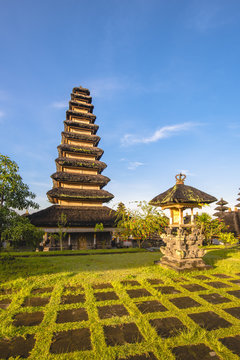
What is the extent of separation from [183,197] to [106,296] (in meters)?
4.58

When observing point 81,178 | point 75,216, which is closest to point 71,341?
point 75,216

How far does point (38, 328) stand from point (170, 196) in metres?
5.86

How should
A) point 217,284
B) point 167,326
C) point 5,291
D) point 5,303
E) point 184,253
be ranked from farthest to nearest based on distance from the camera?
point 184,253, point 217,284, point 5,291, point 5,303, point 167,326

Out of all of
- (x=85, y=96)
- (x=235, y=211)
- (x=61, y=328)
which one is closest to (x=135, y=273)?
(x=61, y=328)

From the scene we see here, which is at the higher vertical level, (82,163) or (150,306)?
(82,163)

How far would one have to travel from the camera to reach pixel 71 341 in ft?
8.30

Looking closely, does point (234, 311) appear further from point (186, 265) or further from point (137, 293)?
point (186, 265)

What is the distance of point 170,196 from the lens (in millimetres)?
7371

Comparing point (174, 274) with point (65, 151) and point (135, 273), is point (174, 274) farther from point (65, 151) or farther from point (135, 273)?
point (65, 151)

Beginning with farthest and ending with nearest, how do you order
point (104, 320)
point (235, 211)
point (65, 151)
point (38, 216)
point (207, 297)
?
point (235, 211) → point (65, 151) → point (38, 216) → point (207, 297) → point (104, 320)

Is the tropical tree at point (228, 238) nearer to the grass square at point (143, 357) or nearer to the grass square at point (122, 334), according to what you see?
the grass square at point (122, 334)

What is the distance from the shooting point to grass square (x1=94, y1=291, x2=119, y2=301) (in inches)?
157

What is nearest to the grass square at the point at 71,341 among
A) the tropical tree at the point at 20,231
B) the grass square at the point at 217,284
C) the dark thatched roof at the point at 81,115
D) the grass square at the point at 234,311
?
the grass square at the point at 234,311

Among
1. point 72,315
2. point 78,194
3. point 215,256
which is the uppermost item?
point 78,194
